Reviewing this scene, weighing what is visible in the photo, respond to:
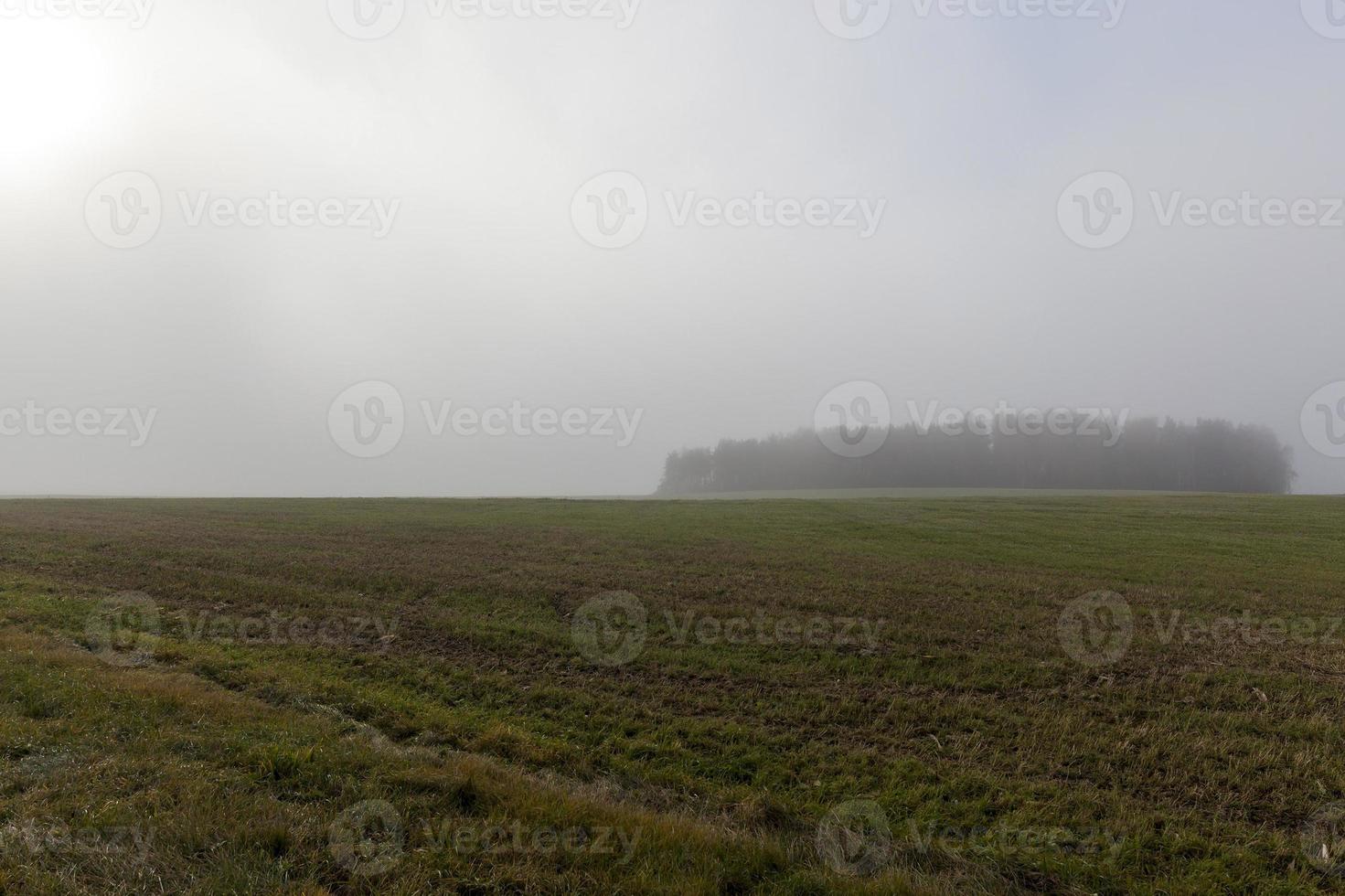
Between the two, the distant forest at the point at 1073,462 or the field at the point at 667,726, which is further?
the distant forest at the point at 1073,462

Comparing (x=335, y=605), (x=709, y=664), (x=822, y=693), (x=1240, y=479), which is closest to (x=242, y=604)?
(x=335, y=605)

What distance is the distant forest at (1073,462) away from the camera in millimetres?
126625

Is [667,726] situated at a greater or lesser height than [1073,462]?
lesser

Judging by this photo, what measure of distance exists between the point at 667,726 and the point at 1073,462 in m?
152

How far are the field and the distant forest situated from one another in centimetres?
11462

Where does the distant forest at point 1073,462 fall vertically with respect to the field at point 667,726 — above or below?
above

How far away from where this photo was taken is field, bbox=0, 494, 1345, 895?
19.0ft

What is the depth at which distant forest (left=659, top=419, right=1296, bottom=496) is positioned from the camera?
127 metres

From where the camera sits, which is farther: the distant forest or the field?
the distant forest

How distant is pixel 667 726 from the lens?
10.3 meters

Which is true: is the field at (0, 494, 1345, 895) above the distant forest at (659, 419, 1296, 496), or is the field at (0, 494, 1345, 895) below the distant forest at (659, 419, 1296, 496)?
below

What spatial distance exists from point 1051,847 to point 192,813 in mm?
9783

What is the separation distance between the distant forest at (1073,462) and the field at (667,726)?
376 ft

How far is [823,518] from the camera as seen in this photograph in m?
41.4
